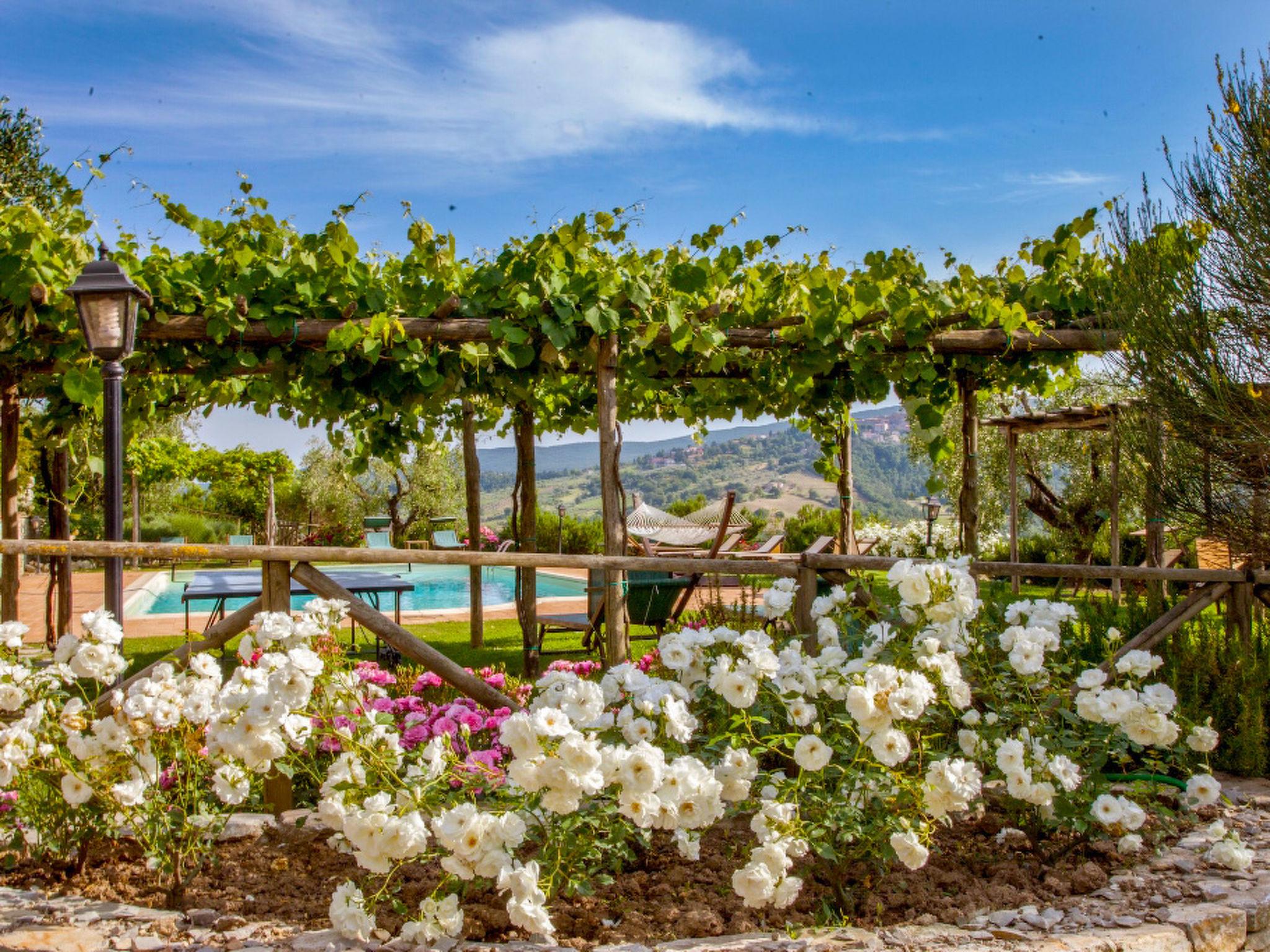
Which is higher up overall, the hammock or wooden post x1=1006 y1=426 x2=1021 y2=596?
wooden post x1=1006 y1=426 x2=1021 y2=596

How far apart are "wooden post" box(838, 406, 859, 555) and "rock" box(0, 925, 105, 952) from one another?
5793 mm

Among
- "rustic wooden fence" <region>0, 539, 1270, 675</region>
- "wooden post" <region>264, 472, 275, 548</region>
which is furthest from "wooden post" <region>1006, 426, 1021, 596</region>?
"wooden post" <region>264, 472, 275, 548</region>

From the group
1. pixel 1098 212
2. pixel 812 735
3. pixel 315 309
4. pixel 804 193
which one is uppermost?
pixel 804 193

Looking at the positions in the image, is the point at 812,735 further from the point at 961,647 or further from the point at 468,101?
the point at 468,101

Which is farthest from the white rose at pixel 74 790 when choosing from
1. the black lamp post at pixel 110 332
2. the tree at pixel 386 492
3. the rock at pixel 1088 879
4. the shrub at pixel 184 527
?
the tree at pixel 386 492

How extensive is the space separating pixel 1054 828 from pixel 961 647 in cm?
53

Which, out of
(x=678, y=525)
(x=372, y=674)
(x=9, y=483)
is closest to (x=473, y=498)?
(x=9, y=483)

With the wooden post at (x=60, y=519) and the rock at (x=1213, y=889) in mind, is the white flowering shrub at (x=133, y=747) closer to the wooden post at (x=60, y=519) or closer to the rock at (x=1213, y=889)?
the rock at (x=1213, y=889)

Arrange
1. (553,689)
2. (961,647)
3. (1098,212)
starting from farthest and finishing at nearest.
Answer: (1098,212), (961,647), (553,689)

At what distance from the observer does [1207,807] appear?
3096mm

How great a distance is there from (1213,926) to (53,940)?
244 cm

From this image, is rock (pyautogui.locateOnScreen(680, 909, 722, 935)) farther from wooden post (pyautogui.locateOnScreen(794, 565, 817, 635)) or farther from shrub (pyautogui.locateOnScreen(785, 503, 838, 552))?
shrub (pyautogui.locateOnScreen(785, 503, 838, 552))

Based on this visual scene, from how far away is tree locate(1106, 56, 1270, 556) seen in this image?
Result: 5059 millimetres

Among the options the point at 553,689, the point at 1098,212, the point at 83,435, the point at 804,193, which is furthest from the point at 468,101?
the point at 553,689
